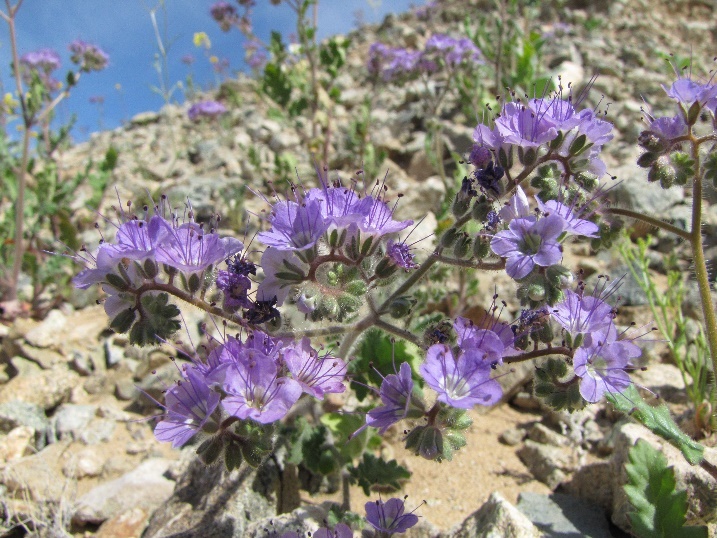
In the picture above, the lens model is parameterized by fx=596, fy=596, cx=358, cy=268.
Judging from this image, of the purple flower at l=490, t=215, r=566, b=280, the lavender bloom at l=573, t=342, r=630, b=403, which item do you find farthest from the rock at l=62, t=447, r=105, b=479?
the lavender bloom at l=573, t=342, r=630, b=403

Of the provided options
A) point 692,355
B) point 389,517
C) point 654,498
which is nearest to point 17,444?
point 389,517

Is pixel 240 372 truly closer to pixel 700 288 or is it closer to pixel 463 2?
pixel 700 288

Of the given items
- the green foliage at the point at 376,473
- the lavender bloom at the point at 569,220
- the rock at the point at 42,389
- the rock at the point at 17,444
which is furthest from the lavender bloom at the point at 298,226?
the rock at the point at 42,389

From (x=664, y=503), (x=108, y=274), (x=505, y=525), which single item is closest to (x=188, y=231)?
(x=108, y=274)

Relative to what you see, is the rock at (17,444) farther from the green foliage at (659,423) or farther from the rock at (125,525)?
the green foliage at (659,423)

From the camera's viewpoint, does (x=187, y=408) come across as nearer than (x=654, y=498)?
Yes

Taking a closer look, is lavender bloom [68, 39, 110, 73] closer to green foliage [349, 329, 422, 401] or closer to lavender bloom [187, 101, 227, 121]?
lavender bloom [187, 101, 227, 121]

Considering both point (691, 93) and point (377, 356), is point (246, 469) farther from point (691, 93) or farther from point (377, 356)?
point (691, 93)
